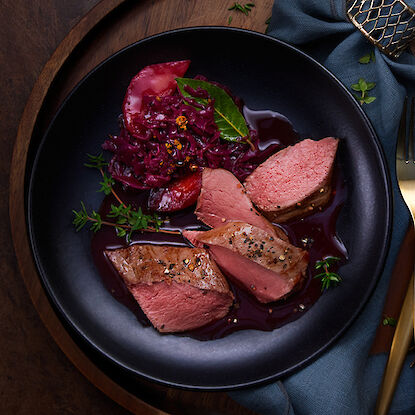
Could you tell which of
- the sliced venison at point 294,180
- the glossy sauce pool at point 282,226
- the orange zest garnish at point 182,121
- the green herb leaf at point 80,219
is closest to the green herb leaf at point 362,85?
the sliced venison at point 294,180

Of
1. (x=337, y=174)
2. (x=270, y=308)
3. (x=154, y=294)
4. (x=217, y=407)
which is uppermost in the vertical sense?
(x=337, y=174)

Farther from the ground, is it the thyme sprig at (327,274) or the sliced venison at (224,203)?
the sliced venison at (224,203)

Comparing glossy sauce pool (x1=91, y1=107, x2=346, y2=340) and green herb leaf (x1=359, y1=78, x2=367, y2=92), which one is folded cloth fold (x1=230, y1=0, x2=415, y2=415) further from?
glossy sauce pool (x1=91, y1=107, x2=346, y2=340)

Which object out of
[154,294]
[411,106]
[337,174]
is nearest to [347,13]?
[411,106]

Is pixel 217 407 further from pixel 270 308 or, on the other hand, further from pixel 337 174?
pixel 337 174

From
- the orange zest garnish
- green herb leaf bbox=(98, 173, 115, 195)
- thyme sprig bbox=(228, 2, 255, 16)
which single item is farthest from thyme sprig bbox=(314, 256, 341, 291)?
thyme sprig bbox=(228, 2, 255, 16)

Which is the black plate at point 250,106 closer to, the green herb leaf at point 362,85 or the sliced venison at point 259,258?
the green herb leaf at point 362,85
